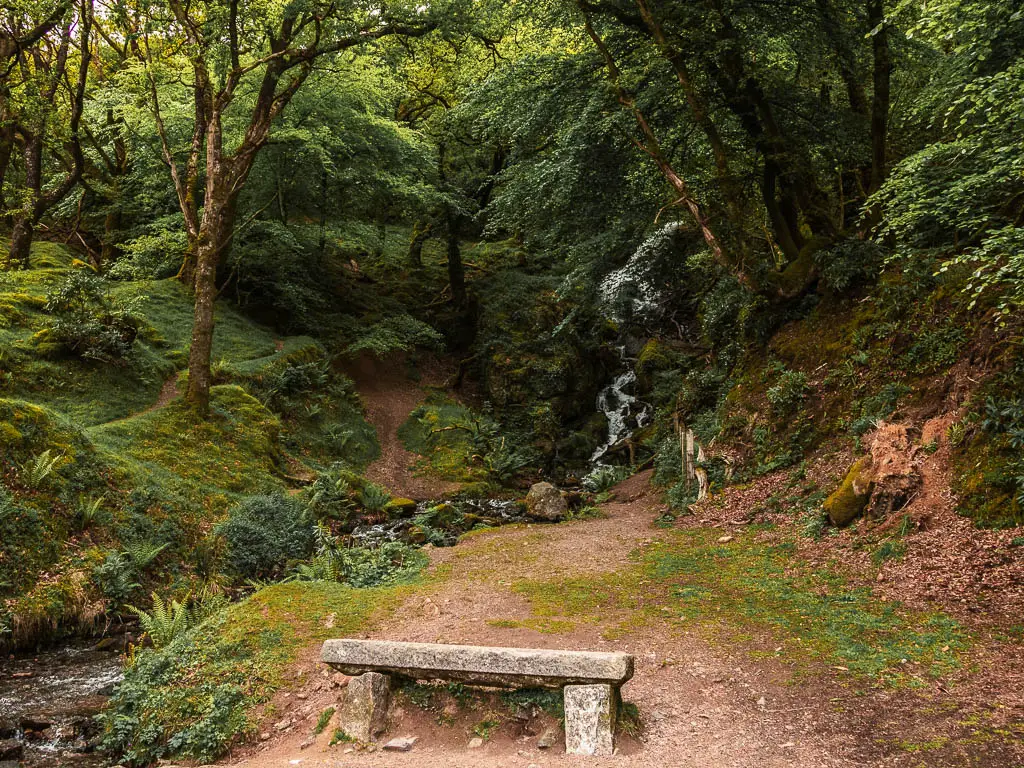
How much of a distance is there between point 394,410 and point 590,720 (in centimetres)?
1885

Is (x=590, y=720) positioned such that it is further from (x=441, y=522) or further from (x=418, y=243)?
(x=418, y=243)

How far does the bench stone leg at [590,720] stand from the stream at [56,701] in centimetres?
422

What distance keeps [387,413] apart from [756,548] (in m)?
15.2

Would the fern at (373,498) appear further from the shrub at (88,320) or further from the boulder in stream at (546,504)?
the shrub at (88,320)

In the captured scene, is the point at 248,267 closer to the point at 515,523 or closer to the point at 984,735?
the point at 515,523

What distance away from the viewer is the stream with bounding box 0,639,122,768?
589 centimetres

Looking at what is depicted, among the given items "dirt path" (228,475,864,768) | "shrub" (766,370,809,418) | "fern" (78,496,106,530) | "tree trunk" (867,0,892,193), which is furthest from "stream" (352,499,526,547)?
"tree trunk" (867,0,892,193)

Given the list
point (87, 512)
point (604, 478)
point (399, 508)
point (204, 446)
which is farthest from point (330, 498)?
point (604, 478)

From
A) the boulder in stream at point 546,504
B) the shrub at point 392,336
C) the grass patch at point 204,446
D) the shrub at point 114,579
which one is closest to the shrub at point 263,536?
the grass patch at point 204,446

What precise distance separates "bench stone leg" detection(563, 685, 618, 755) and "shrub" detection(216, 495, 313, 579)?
777 centimetres

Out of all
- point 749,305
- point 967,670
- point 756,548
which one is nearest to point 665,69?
point 749,305

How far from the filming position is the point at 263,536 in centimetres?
1173

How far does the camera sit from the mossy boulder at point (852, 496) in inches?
365

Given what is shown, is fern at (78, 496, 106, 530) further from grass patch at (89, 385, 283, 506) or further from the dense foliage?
grass patch at (89, 385, 283, 506)
